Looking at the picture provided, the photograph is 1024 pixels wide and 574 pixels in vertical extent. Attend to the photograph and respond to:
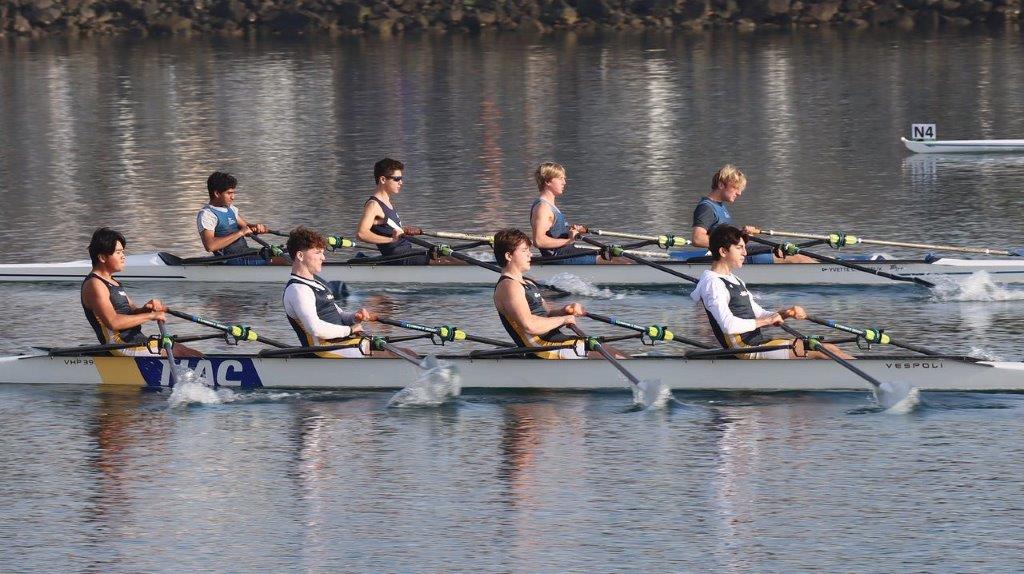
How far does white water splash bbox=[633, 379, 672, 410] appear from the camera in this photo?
51.0 ft

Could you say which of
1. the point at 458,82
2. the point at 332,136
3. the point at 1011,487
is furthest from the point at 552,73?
the point at 1011,487

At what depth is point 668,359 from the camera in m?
15.8

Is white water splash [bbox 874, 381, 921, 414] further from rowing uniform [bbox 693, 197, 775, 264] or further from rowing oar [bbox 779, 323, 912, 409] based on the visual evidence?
rowing uniform [bbox 693, 197, 775, 264]

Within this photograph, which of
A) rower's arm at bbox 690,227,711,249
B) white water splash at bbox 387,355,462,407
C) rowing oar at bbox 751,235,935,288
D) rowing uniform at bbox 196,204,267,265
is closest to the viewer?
white water splash at bbox 387,355,462,407

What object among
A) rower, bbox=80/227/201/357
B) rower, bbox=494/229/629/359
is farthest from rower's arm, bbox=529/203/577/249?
rower, bbox=80/227/201/357

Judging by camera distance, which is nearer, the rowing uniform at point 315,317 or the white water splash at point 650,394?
the white water splash at point 650,394

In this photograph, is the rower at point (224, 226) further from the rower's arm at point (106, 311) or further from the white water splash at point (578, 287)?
the rower's arm at point (106, 311)

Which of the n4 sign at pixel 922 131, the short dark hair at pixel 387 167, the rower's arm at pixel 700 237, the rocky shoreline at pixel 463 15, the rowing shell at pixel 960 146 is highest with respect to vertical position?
the rocky shoreline at pixel 463 15

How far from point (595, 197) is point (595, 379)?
1184cm

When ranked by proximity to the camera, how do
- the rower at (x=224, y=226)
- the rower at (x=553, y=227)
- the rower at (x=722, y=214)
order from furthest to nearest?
1. the rower at (x=224, y=226)
2. the rower at (x=553, y=227)
3. the rower at (x=722, y=214)

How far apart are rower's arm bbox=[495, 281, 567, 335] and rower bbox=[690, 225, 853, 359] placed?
130 cm

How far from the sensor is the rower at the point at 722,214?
19.6 metres

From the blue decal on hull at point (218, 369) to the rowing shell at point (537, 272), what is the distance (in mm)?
5219

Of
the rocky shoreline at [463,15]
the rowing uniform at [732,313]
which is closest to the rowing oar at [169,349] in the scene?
the rowing uniform at [732,313]
